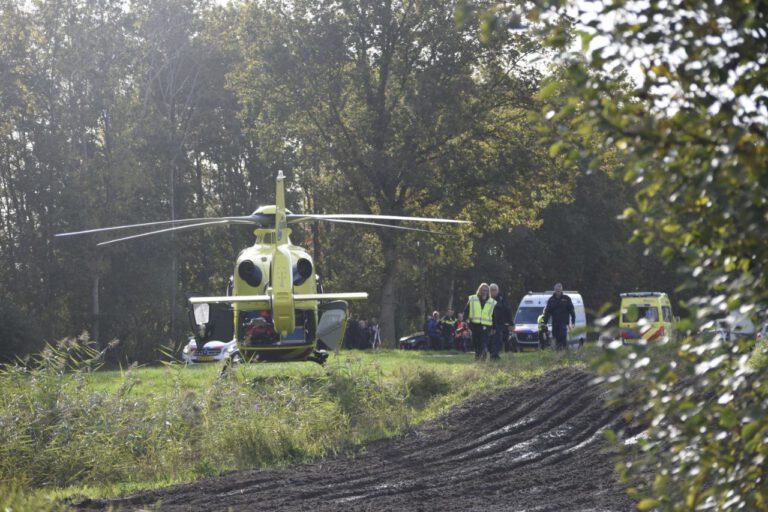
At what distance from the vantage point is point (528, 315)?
127 ft

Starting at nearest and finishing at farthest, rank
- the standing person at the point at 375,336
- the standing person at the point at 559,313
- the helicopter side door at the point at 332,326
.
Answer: the helicopter side door at the point at 332,326
the standing person at the point at 559,313
the standing person at the point at 375,336

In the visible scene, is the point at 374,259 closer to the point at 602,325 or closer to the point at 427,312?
the point at 427,312

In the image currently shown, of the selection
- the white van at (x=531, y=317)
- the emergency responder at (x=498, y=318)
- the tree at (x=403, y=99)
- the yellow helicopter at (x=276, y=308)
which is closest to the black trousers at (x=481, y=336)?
the emergency responder at (x=498, y=318)

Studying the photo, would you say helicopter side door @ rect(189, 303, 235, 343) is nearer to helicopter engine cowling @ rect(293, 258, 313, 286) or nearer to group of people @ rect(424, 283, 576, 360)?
helicopter engine cowling @ rect(293, 258, 313, 286)

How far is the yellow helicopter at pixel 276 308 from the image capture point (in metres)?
20.9

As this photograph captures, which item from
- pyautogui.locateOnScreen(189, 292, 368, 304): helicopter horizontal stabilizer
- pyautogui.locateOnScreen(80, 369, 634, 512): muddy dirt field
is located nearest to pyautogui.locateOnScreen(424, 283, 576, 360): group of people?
pyautogui.locateOnScreen(189, 292, 368, 304): helicopter horizontal stabilizer

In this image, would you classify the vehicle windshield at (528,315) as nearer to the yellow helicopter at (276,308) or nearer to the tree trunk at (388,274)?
the tree trunk at (388,274)

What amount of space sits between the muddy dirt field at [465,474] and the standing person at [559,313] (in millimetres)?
7660

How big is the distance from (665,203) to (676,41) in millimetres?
573

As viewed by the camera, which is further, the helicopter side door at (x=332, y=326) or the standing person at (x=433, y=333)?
the standing person at (x=433, y=333)

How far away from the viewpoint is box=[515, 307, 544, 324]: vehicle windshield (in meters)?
38.4

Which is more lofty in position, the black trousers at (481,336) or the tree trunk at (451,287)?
the black trousers at (481,336)

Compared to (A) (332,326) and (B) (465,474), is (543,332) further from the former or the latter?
(B) (465,474)

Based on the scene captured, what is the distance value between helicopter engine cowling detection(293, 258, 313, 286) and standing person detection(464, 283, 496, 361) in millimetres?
3408
